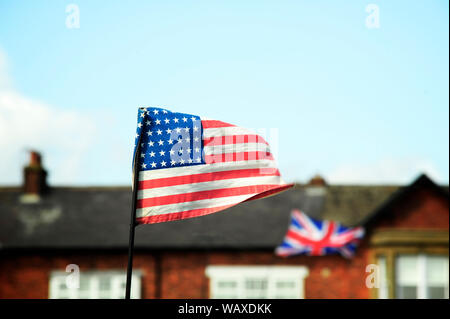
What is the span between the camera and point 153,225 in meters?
26.1

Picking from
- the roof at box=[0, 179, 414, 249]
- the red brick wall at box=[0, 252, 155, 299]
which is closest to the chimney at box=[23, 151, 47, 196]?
the roof at box=[0, 179, 414, 249]

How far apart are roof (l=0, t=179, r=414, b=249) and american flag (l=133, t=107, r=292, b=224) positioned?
53.3 feet

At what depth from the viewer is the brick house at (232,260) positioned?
77.7 ft

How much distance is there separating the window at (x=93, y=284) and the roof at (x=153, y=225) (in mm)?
1033

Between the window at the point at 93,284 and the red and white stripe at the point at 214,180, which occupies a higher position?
the red and white stripe at the point at 214,180

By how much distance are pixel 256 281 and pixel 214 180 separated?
16.6m

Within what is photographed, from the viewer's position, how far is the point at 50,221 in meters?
26.0

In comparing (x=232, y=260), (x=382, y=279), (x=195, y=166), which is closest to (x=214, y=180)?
(x=195, y=166)

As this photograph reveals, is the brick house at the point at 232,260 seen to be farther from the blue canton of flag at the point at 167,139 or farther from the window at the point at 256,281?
the blue canton of flag at the point at 167,139

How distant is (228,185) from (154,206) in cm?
96

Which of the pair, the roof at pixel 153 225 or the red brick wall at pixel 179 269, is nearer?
the red brick wall at pixel 179 269

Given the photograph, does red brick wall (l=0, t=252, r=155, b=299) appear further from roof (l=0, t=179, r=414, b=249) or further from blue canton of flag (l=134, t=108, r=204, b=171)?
blue canton of flag (l=134, t=108, r=204, b=171)

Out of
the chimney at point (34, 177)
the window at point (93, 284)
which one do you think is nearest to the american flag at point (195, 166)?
the window at point (93, 284)
